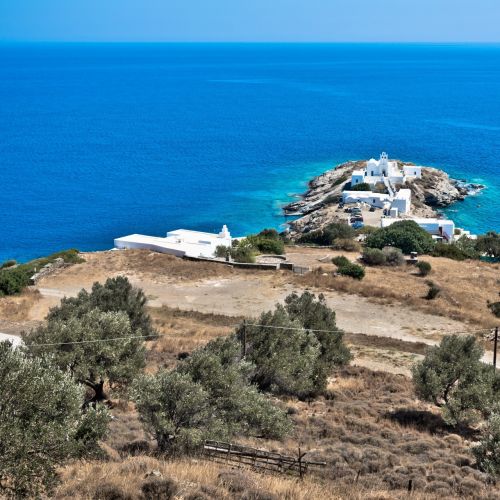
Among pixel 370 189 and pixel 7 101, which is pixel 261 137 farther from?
pixel 7 101

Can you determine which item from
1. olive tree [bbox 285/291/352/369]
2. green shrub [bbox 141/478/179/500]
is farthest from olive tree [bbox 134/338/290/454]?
olive tree [bbox 285/291/352/369]

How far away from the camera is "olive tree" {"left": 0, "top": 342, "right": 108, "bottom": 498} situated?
931 centimetres

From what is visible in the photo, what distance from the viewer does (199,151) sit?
10838cm

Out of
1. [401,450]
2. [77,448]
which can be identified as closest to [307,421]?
[401,450]

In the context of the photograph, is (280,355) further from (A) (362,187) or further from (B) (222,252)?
(A) (362,187)

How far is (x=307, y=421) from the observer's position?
18.6 metres

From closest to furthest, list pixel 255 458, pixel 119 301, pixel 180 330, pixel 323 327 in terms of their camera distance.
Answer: pixel 255 458, pixel 323 327, pixel 119 301, pixel 180 330

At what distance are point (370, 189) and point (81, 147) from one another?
5546 cm

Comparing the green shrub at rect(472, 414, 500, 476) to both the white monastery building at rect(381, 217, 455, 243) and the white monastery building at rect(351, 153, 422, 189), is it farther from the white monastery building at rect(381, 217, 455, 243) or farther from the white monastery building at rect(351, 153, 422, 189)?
the white monastery building at rect(351, 153, 422, 189)

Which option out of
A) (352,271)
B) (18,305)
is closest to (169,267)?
(18,305)

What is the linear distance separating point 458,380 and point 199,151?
301 ft

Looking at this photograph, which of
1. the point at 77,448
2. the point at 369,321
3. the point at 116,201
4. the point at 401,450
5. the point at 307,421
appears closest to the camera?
the point at 77,448

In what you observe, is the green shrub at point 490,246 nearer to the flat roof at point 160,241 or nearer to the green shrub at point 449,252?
the green shrub at point 449,252

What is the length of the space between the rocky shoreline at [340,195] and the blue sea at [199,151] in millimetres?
2105
